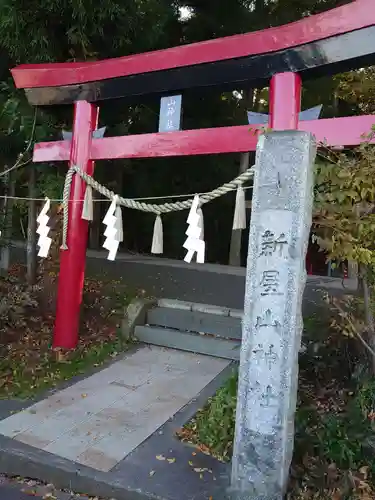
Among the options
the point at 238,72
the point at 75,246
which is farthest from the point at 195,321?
the point at 238,72

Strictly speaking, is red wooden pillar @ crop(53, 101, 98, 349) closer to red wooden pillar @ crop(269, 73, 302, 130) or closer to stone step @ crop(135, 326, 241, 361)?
stone step @ crop(135, 326, 241, 361)

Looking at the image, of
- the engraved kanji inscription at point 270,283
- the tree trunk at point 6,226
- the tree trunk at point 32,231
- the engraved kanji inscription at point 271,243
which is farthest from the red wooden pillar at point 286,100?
the tree trunk at point 6,226

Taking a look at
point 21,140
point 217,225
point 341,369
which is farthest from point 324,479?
point 217,225

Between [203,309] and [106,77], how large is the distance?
3.70 meters

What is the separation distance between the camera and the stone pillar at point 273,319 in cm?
308

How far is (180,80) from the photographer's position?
563 cm


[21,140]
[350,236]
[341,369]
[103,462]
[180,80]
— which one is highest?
[180,80]

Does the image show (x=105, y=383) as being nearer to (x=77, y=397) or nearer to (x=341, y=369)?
(x=77, y=397)

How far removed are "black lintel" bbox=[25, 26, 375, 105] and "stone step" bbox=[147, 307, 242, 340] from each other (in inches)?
129

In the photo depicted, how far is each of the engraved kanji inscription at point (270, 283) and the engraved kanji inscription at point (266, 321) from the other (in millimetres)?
138

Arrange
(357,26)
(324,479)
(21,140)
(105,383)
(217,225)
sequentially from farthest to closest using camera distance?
1. (217,225)
2. (21,140)
3. (105,383)
4. (357,26)
5. (324,479)

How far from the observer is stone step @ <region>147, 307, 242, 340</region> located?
21.7 feet

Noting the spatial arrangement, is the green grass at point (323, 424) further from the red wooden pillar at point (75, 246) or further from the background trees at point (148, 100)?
the background trees at point (148, 100)

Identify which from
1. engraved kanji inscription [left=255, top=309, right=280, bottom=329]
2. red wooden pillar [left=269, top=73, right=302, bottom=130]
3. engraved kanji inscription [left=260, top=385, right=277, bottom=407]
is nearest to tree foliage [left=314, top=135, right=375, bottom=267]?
engraved kanji inscription [left=255, top=309, right=280, bottom=329]
